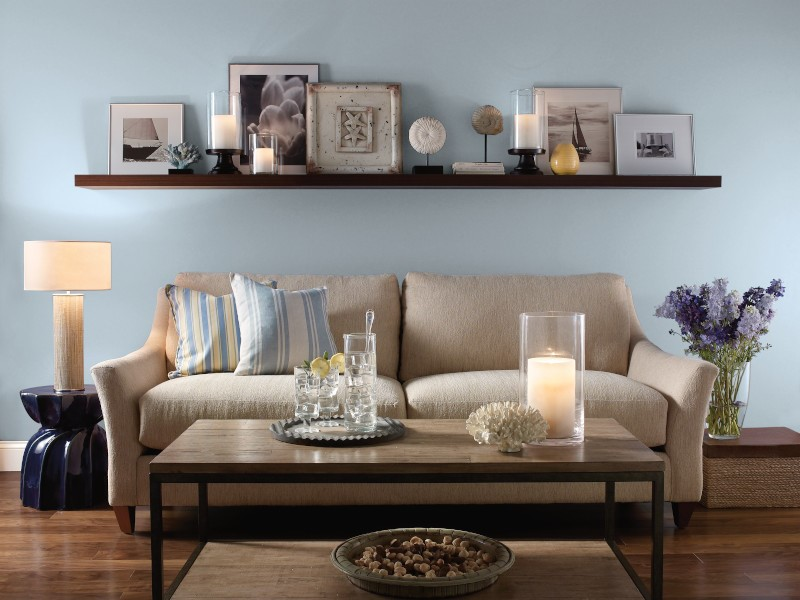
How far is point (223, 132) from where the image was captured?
3.82 meters

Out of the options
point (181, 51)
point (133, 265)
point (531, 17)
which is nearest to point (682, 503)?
point (531, 17)

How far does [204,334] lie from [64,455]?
0.68 metres

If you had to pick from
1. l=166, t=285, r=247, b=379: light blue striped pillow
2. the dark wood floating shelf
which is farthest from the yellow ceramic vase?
l=166, t=285, r=247, b=379: light blue striped pillow

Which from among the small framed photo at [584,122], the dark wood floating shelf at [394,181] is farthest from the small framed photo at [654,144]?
the dark wood floating shelf at [394,181]

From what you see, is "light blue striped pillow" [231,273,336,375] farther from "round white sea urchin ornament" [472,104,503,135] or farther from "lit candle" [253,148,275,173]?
"round white sea urchin ornament" [472,104,503,135]

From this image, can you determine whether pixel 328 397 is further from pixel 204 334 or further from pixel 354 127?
pixel 354 127

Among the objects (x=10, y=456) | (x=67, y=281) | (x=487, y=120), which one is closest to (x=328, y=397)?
(x=67, y=281)

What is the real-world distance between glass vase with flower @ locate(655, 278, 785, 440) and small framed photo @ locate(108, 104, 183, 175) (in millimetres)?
2214

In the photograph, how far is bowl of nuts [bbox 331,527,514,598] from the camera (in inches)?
76.4

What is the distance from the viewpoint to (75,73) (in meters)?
4.03

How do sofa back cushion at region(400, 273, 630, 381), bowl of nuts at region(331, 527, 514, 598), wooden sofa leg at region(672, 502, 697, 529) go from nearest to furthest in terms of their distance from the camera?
bowl of nuts at region(331, 527, 514, 598) → wooden sofa leg at region(672, 502, 697, 529) → sofa back cushion at region(400, 273, 630, 381)

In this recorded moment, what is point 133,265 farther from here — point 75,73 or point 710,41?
point 710,41

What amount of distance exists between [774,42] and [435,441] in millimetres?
2835

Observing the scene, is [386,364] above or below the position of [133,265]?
below
